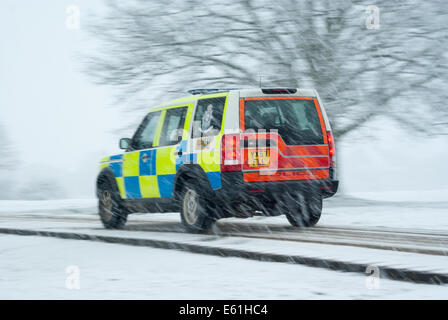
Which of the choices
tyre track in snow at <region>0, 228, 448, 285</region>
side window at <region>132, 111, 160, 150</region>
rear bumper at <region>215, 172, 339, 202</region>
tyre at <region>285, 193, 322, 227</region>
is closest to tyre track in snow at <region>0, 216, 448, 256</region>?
tyre at <region>285, 193, 322, 227</region>

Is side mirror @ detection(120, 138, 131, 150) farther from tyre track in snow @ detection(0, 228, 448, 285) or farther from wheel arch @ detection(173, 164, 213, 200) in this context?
tyre track in snow @ detection(0, 228, 448, 285)

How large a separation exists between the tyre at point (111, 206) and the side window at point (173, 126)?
61.2 inches

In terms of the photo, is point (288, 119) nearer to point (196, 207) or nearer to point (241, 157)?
point (241, 157)

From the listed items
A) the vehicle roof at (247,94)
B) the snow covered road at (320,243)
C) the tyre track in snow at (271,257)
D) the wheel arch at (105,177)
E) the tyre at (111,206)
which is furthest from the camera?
the wheel arch at (105,177)

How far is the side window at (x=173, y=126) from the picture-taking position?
10.7m

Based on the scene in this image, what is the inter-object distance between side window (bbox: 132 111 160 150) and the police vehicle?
13cm

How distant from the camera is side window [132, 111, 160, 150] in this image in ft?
37.5

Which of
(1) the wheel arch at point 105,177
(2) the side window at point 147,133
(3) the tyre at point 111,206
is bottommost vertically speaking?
(3) the tyre at point 111,206

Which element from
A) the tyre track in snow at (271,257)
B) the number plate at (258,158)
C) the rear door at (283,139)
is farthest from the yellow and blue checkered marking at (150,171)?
the tyre track in snow at (271,257)

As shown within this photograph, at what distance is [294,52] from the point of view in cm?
1938

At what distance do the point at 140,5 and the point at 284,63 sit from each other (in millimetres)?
4366

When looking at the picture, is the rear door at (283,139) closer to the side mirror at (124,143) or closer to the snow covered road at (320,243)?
the snow covered road at (320,243)

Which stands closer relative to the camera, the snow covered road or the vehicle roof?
the snow covered road

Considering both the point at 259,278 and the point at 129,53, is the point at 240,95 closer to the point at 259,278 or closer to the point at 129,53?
the point at 259,278
